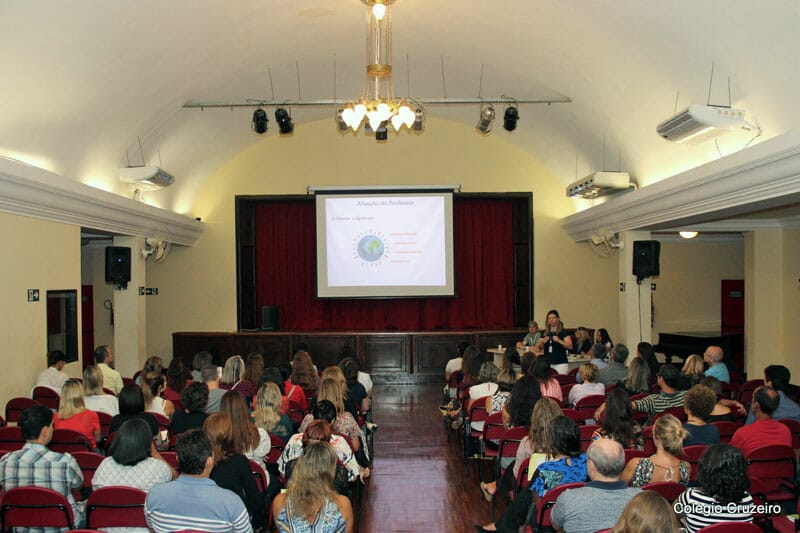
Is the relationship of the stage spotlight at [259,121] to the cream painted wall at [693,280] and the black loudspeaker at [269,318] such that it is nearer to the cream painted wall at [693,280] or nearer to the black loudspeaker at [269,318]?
the black loudspeaker at [269,318]

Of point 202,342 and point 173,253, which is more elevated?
point 173,253

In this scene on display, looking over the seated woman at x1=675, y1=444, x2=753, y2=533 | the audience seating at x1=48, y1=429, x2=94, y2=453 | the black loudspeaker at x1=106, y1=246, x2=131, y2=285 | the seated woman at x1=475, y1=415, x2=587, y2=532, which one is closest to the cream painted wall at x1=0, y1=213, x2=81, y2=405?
the black loudspeaker at x1=106, y1=246, x2=131, y2=285

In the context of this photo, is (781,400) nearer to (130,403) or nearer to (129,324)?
(130,403)

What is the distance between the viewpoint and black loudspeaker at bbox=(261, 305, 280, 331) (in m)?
13.7

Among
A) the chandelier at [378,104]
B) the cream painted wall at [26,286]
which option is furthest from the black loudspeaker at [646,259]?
the cream painted wall at [26,286]

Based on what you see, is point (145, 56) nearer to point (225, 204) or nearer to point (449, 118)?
point (225, 204)

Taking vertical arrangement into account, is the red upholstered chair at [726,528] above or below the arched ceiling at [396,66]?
below

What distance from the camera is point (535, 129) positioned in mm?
13023

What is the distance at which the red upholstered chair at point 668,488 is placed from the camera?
3.63 metres

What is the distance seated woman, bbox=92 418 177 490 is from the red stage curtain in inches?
423

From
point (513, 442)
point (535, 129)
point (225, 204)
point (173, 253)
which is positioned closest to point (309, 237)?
point (225, 204)

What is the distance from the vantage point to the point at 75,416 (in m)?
5.30

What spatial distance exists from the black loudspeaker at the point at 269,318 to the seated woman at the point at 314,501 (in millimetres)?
10582

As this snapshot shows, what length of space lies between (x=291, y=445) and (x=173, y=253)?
1079 cm
